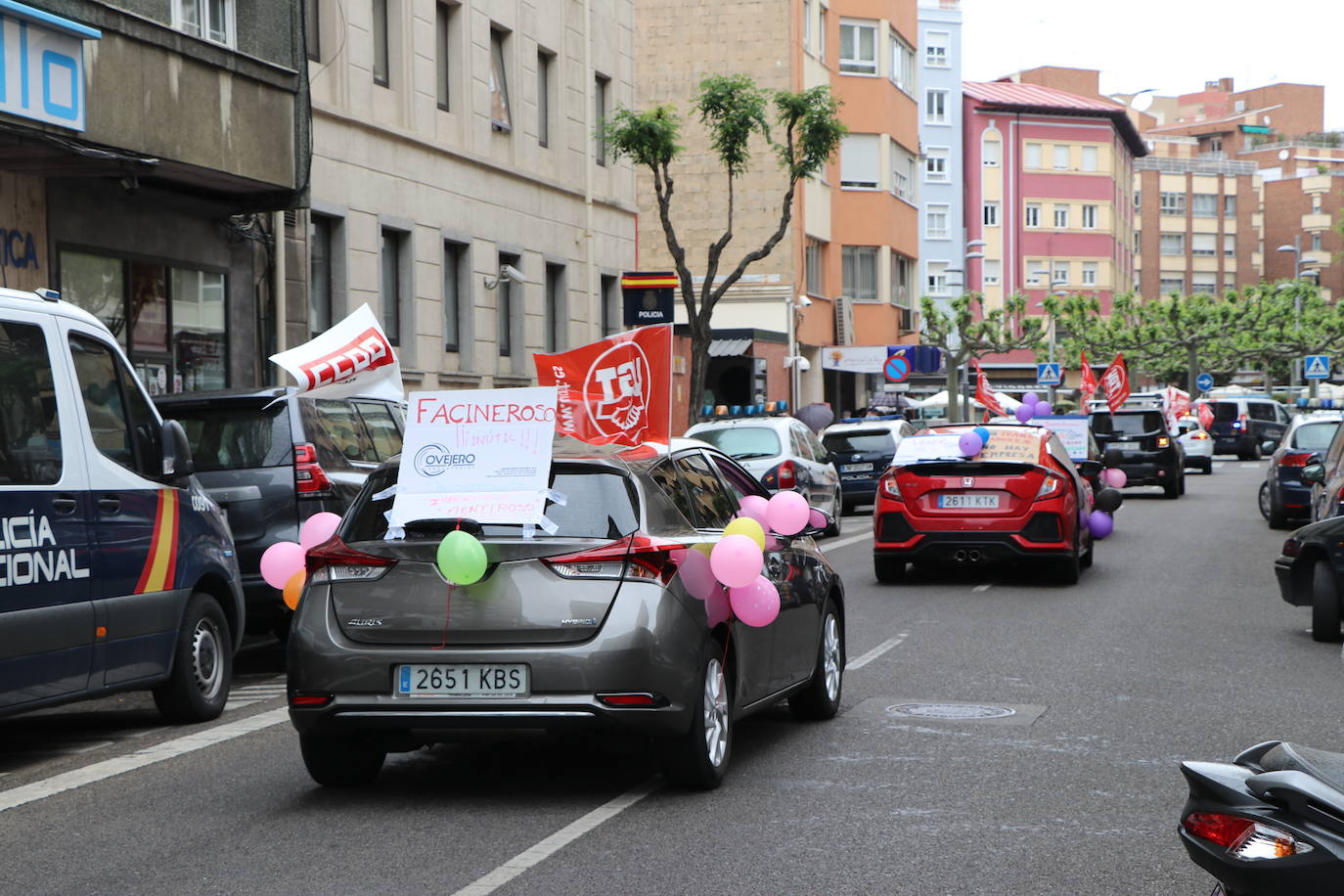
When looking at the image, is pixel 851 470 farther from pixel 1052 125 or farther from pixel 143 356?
pixel 1052 125

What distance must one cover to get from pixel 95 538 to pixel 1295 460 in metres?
19.1

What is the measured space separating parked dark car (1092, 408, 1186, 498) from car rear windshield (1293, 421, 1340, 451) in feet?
27.1

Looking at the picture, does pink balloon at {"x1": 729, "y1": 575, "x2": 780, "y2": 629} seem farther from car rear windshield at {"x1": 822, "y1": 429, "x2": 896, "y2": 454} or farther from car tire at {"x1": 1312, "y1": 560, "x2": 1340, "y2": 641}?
car rear windshield at {"x1": 822, "y1": 429, "x2": 896, "y2": 454}

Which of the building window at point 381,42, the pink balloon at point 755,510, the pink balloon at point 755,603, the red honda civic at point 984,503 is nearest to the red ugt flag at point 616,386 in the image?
the pink balloon at point 755,510

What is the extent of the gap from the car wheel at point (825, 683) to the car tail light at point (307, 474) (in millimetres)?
3803

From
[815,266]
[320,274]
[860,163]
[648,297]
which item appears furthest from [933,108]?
[320,274]

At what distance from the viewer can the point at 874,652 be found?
12305 millimetres

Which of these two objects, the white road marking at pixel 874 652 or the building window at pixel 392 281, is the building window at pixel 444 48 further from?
the white road marking at pixel 874 652

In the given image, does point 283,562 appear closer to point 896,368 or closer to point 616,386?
point 616,386

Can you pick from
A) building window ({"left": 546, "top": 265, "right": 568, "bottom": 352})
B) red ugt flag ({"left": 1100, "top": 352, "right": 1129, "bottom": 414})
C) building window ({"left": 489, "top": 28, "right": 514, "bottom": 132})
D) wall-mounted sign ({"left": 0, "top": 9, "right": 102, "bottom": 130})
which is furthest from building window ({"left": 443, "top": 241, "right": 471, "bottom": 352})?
red ugt flag ({"left": 1100, "top": 352, "right": 1129, "bottom": 414})

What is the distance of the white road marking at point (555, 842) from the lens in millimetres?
6008

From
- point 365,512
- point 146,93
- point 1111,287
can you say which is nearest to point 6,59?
point 146,93

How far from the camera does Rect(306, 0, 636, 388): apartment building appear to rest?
79.2 ft

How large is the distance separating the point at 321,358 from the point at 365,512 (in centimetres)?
387
